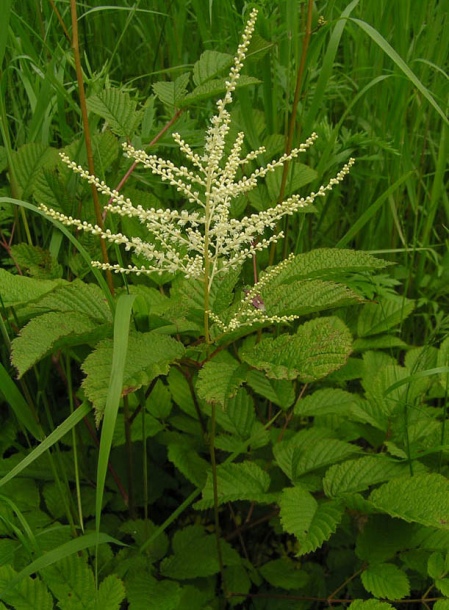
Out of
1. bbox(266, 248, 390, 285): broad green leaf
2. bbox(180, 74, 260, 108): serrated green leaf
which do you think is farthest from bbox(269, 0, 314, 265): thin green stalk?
bbox(266, 248, 390, 285): broad green leaf

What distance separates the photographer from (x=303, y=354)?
1318mm

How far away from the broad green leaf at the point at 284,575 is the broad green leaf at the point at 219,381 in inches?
29.1

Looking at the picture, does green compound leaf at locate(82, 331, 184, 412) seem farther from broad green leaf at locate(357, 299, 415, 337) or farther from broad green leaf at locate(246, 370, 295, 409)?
broad green leaf at locate(357, 299, 415, 337)

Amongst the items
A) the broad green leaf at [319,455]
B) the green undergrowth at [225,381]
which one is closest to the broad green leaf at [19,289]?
the green undergrowth at [225,381]

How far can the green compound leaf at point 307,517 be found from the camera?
1457 mm

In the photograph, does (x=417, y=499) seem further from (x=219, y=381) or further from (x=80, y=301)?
(x=80, y=301)

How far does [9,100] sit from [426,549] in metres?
2.32

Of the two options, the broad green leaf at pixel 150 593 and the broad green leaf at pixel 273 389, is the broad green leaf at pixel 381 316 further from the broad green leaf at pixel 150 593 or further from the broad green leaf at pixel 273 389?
the broad green leaf at pixel 150 593

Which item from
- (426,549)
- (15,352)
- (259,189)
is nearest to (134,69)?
(259,189)

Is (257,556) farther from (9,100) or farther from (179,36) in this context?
(9,100)

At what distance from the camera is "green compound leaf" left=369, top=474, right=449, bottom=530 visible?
1.46 meters

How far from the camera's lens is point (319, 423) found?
2.03 meters

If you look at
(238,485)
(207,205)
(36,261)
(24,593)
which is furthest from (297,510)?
(36,261)

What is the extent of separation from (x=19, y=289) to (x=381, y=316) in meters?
1.15
